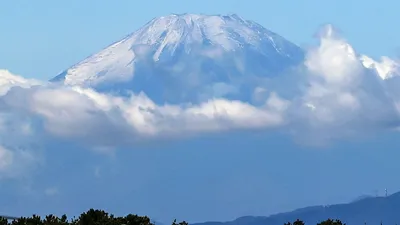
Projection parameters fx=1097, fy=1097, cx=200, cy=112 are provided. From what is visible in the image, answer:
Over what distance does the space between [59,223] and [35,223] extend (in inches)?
65.0

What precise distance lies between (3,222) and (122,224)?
8133 millimetres

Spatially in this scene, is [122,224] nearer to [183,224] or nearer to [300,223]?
[183,224]

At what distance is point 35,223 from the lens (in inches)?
2911

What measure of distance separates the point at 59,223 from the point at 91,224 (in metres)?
2.34

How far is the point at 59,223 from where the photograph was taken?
7375 cm

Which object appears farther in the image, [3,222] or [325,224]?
[325,224]

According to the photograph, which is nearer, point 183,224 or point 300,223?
point 183,224

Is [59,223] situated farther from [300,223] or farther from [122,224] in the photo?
[300,223]

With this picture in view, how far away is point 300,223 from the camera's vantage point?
299 feet

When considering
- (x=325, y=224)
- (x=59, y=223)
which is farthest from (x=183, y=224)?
(x=325, y=224)

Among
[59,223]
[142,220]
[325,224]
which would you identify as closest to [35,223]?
[59,223]

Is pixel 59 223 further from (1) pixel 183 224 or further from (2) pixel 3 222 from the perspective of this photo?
(1) pixel 183 224

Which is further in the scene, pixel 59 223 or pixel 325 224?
pixel 325 224

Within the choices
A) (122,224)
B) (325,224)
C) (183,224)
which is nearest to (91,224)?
(122,224)
